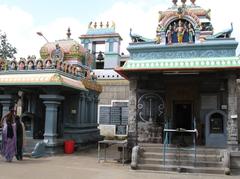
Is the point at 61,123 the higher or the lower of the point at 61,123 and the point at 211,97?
the lower

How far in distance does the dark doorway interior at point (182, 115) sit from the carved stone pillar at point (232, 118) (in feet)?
8.09

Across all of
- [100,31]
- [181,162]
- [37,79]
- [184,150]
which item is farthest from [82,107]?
[100,31]

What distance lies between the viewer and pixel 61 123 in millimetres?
17484

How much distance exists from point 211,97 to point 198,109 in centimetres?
77

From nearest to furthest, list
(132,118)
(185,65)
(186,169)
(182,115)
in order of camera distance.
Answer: (186,169) < (185,65) < (132,118) < (182,115)


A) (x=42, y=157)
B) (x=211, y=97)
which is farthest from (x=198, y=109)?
(x=42, y=157)

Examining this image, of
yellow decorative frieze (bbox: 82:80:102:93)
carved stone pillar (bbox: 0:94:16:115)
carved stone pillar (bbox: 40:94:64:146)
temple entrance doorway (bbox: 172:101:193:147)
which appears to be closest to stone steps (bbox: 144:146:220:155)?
temple entrance doorway (bbox: 172:101:193:147)

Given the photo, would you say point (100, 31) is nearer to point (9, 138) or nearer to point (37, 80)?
point (37, 80)

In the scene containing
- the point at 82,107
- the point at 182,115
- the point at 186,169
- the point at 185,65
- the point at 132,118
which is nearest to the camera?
the point at 186,169

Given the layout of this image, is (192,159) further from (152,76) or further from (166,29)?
(166,29)

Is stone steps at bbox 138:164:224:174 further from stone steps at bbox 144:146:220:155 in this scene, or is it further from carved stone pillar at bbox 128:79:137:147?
A: carved stone pillar at bbox 128:79:137:147

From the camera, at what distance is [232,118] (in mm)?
12633

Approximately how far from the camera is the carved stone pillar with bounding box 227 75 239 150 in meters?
12.5

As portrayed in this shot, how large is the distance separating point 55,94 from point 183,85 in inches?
231
